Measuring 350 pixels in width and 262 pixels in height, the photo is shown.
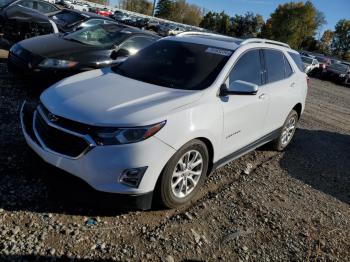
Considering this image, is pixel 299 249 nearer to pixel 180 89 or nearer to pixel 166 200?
pixel 166 200

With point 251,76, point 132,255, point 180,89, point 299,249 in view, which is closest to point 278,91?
point 251,76

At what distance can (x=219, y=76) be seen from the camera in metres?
4.20

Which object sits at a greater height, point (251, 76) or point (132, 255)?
point (251, 76)

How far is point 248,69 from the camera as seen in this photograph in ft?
15.5

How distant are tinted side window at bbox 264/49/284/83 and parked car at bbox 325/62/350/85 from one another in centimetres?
2399

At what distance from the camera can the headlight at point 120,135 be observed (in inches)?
129

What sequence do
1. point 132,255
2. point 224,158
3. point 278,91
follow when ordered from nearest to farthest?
point 132,255 < point 224,158 < point 278,91

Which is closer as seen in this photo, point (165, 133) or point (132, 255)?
point (132, 255)

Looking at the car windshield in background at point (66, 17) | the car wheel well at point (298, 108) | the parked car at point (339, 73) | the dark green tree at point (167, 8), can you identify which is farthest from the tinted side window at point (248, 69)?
the dark green tree at point (167, 8)

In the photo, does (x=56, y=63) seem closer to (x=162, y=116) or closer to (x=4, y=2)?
(x=162, y=116)

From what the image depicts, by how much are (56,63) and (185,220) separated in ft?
13.5

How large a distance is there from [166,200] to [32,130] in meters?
1.56

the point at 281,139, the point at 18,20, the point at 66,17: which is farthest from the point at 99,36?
the point at 66,17

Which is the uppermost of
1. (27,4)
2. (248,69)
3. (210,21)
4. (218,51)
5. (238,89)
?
(218,51)
